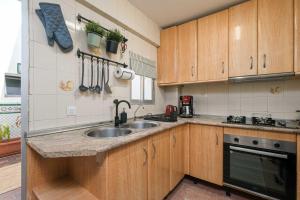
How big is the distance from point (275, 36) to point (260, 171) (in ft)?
4.78

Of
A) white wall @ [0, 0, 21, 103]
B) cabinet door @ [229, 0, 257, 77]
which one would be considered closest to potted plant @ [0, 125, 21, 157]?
white wall @ [0, 0, 21, 103]

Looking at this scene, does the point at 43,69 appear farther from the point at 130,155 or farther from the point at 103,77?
the point at 130,155

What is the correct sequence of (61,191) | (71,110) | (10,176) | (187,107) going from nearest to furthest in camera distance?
1. (61,191)
2. (71,110)
3. (10,176)
4. (187,107)

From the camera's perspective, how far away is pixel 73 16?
1.29 m

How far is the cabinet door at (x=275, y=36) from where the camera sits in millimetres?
1550

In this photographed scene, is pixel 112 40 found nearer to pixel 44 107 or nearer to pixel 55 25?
pixel 55 25

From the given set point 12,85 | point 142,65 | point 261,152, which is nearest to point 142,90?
point 142,65

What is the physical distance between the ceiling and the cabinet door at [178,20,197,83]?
139 millimetres

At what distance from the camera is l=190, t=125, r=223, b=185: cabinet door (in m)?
1.75

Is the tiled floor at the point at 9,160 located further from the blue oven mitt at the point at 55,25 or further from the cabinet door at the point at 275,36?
the cabinet door at the point at 275,36

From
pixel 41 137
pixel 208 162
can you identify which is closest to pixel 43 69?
pixel 41 137

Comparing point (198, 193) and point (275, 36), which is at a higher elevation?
point (275, 36)

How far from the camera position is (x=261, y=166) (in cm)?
151

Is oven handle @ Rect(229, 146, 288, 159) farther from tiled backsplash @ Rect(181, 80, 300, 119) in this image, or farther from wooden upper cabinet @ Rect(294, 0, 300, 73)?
wooden upper cabinet @ Rect(294, 0, 300, 73)
